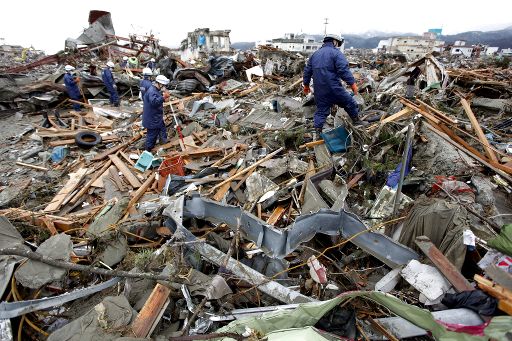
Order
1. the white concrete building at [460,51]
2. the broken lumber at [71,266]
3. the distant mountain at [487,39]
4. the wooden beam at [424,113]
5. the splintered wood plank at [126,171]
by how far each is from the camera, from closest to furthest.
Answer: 1. the broken lumber at [71,266]
2. the wooden beam at [424,113]
3. the splintered wood plank at [126,171]
4. the white concrete building at [460,51]
5. the distant mountain at [487,39]

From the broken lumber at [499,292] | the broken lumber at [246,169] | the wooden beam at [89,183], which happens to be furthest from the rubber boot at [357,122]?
the wooden beam at [89,183]

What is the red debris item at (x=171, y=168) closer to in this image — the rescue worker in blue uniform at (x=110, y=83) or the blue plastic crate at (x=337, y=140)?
the blue plastic crate at (x=337, y=140)

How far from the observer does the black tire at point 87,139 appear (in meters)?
7.32

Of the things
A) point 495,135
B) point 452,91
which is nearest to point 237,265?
point 495,135

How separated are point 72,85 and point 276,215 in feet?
33.3

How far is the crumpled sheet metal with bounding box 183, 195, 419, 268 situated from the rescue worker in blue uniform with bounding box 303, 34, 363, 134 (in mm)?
3155

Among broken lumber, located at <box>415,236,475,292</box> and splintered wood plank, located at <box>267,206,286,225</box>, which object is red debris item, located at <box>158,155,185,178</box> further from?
broken lumber, located at <box>415,236,475,292</box>

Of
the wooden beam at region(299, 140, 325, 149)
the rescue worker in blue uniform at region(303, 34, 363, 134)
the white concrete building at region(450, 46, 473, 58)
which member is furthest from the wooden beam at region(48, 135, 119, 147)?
the white concrete building at region(450, 46, 473, 58)

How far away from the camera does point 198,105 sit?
9.20 metres

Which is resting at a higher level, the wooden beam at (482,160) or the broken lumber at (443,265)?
the wooden beam at (482,160)

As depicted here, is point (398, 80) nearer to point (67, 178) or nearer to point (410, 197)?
point (410, 197)

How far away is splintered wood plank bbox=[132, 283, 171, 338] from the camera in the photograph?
2.31 metres

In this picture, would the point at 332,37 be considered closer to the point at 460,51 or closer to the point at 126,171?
the point at 126,171

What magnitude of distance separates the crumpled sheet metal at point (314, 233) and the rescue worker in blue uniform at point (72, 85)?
988 cm
